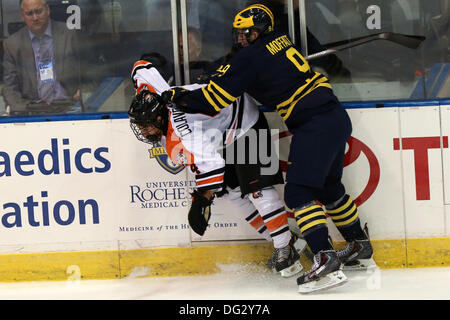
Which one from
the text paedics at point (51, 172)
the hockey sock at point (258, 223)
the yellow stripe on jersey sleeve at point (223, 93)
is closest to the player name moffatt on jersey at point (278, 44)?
the yellow stripe on jersey sleeve at point (223, 93)

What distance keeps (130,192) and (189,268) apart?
521 millimetres

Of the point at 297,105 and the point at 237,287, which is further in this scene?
the point at 237,287

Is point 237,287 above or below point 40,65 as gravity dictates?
below

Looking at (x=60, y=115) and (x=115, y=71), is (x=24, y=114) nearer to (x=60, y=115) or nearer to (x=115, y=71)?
(x=60, y=115)

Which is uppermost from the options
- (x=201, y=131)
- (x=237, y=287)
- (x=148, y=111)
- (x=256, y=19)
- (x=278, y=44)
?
(x=256, y=19)

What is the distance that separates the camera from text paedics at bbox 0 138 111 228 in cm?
352

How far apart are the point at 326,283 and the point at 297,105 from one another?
851 millimetres

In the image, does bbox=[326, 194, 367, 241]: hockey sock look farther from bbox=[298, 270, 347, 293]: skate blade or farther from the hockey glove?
the hockey glove

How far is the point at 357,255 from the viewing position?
3324mm

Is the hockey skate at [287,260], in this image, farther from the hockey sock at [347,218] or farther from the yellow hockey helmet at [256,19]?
the yellow hockey helmet at [256,19]

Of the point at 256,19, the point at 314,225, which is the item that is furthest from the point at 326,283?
the point at 256,19

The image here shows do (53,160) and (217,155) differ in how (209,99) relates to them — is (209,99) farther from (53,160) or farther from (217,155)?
(53,160)

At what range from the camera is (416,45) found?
135 inches

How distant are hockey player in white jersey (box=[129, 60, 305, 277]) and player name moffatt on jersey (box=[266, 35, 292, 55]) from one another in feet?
1.12
